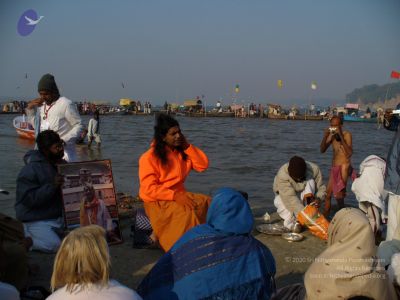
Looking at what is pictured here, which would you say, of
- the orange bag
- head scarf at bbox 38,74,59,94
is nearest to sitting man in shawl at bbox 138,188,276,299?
the orange bag

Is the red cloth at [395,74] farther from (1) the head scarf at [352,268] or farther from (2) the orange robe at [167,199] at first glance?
(1) the head scarf at [352,268]

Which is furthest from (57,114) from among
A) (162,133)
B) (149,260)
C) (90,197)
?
(149,260)

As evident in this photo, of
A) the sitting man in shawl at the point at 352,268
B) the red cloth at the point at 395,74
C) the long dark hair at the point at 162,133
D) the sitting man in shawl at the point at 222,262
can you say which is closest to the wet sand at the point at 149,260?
the long dark hair at the point at 162,133

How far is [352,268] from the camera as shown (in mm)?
2166

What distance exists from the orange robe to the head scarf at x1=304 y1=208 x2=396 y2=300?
192 cm

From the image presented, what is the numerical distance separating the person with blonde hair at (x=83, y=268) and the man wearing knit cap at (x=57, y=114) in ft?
9.82

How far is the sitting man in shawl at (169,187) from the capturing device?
405 centimetres

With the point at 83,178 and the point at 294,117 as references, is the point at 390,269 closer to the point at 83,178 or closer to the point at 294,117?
the point at 83,178

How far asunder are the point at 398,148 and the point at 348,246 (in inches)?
66.7

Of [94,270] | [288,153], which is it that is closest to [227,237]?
[94,270]

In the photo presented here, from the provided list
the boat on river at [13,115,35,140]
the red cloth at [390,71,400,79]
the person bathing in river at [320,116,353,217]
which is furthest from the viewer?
the boat on river at [13,115,35,140]

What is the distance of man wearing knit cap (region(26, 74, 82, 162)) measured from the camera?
4.74 meters

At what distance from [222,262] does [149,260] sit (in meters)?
1.88

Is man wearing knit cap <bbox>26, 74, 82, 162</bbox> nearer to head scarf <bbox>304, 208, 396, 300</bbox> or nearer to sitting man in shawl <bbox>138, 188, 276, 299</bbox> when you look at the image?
sitting man in shawl <bbox>138, 188, 276, 299</bbox>
